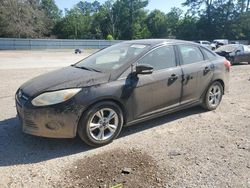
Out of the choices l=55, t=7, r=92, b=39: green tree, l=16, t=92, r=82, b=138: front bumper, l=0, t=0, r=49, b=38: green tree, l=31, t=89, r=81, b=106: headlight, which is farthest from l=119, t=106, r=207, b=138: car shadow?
l=55, t=7, r=92, b=39: green tree

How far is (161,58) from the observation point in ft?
16.6

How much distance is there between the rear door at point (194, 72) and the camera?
17.6 feet

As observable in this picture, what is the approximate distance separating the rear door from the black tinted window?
0.81ft

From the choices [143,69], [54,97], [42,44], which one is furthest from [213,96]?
[42,44]

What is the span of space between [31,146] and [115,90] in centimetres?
148

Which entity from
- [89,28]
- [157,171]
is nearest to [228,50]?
[157,171]

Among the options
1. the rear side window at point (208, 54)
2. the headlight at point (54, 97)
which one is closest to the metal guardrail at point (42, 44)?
the rear side window at point (208, 54)

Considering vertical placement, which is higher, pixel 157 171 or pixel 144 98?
pixel 144 98

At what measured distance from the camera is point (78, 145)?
4367 millimetres

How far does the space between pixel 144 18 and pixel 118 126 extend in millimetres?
72049

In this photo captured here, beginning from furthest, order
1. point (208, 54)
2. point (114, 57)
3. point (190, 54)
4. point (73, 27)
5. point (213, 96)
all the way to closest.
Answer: point (73, 27) < point (213, 96) < point (208, 54) < point (190, 54) < point (114, 57)

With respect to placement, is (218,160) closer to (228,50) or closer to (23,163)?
(23,163)

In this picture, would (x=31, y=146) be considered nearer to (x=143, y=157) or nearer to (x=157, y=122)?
(x=143, y=157)

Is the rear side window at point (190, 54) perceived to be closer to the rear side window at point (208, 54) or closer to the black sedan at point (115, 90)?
the black sedan at point (115, 90)
